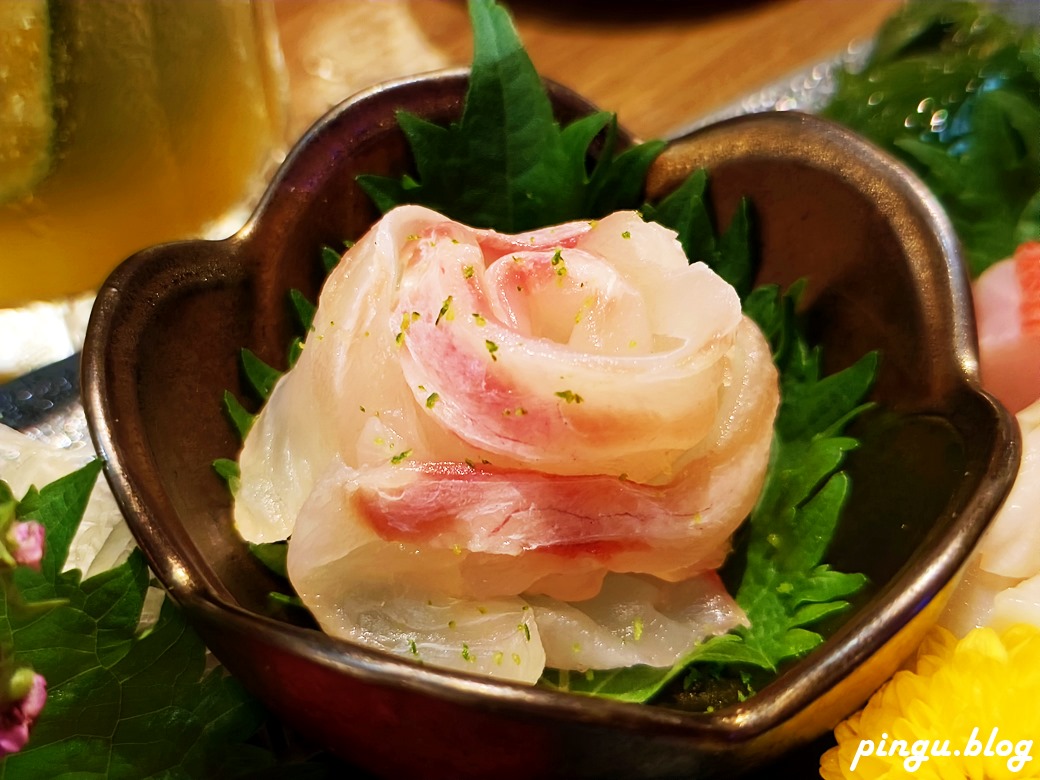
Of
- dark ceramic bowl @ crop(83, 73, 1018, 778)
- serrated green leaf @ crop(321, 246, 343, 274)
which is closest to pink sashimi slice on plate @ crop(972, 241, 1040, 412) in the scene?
dark ceramic bowl @ crop(83, 73, 1018, 778)

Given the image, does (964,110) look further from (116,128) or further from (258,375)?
(116,128)

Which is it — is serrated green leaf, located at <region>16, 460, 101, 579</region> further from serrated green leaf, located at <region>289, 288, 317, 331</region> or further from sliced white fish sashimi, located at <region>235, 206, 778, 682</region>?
serrated green leaf, located at <region>289, 288, 317, 331</region>

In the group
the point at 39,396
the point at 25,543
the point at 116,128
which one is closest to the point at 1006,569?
the point at 25,543

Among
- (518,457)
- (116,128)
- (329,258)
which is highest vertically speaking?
(116,128)

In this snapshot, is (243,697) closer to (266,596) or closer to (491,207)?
(266,596)

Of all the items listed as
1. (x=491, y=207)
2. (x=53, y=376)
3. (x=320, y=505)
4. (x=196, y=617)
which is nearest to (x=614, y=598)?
(x=320, y=505)

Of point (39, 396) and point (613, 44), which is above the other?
point (613, 44)
